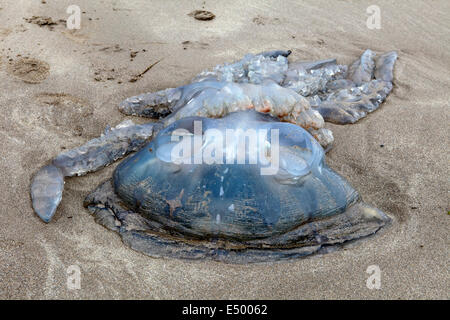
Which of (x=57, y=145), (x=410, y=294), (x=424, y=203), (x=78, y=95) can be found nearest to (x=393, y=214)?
(x=424, y=203)

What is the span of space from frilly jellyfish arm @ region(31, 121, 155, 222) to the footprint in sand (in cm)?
133

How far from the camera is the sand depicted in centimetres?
236

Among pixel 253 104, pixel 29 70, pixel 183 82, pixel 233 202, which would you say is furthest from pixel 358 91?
pixel 29 70

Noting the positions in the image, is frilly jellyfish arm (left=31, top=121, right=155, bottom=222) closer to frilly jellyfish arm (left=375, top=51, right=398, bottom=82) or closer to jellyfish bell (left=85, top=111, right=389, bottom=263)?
jellyfish bell (left=85, top=111, right=389, bottom=263)

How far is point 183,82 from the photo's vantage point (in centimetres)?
422

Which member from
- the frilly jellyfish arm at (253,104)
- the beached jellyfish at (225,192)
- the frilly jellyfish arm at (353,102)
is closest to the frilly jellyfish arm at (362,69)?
the frilly jellyfish arm at (353,102)

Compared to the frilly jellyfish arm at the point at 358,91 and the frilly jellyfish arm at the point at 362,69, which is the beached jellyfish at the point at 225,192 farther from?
the frilly jellyfish arm at the point at 362,69

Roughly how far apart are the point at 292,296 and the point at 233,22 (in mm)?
3951

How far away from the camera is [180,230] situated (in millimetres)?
2604

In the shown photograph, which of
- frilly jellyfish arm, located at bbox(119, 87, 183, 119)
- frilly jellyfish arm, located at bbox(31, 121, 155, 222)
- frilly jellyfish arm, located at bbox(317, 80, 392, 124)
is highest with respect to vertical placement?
frilly jellyfish arm, located at bbox(317, 80, 392, 124)

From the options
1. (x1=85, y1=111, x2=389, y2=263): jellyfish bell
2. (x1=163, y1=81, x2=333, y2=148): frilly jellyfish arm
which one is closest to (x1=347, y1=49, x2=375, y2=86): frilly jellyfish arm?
(x1=163, y1=81, x2=333, y2=148): frilly jellyfish arm

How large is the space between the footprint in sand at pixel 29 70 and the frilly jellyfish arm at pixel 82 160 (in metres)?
1.33

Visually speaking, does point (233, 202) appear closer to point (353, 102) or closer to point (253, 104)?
point (253, 104)

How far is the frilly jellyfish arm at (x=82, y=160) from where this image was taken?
109 inches
